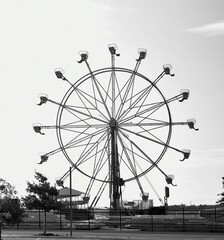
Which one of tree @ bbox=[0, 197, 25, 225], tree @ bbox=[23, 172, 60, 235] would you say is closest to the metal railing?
tree @ bbox=[23, 172, 60, 235]

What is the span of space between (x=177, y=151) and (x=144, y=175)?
4.11 meters

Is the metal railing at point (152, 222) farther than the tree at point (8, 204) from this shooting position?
Yes

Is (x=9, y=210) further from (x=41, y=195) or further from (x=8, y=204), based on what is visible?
(x=41, y=195)

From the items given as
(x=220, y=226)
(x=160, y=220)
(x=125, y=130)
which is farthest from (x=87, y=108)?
(x=220, y=226)

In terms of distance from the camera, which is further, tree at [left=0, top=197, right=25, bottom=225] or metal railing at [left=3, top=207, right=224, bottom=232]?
metal railing at [left=3, top=207, right=224, bottom=232]

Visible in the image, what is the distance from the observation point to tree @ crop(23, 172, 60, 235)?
46.6 meters

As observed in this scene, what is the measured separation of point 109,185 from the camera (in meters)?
52.2

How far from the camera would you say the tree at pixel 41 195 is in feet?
153

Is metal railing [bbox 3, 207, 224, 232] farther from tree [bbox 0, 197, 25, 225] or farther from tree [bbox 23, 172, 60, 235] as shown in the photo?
tree [bbox 0, 197, 25, 225]

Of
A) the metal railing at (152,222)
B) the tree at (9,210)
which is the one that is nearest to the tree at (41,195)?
the metal railing at (152,222)

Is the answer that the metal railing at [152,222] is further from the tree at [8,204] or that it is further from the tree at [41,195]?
the tree at [8,204]

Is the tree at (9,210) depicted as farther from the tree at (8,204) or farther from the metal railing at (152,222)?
the metal railing at (152,222)

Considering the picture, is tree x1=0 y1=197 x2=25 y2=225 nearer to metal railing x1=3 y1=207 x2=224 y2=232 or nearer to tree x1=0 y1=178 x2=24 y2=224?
tree x1=0 y1=178 x2=24 y2=224

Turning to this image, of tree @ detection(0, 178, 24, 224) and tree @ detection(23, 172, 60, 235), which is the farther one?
tree @ detection(23, 172, 60, 235)
